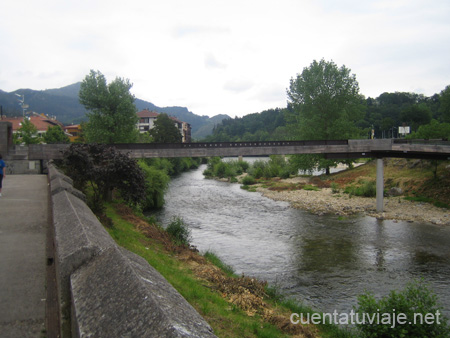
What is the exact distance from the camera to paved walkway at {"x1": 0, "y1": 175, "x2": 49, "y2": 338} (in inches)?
175

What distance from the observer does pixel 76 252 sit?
3658 mm

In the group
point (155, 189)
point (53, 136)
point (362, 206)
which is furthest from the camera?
point (53, 136)

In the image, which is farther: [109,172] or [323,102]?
[323,102]

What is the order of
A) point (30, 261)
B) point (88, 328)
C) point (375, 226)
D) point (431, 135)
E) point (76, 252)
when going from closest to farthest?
point (88, 328) < point (76, 252) < point (30, 261) < point (375, 226) < point (431, 135)

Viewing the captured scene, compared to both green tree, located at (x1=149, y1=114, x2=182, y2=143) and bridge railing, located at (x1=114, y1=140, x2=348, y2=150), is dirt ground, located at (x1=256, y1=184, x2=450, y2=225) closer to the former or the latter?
bridge railing, located at (x1=114, y1=140, x2=348, y2=150)

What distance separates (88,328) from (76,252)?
1.17m


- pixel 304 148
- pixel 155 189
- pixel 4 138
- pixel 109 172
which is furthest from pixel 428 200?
pixel 4 138

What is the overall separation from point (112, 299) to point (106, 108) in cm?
4582

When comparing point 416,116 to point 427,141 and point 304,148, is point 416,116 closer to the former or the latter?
point 427,141

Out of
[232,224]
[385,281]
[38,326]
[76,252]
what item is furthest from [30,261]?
[232,224]

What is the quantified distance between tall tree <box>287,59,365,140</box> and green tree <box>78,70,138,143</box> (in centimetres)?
2571

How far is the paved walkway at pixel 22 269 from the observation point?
4.44 m

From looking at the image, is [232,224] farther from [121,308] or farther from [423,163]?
[423,163]

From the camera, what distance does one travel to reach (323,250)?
20406 mm
